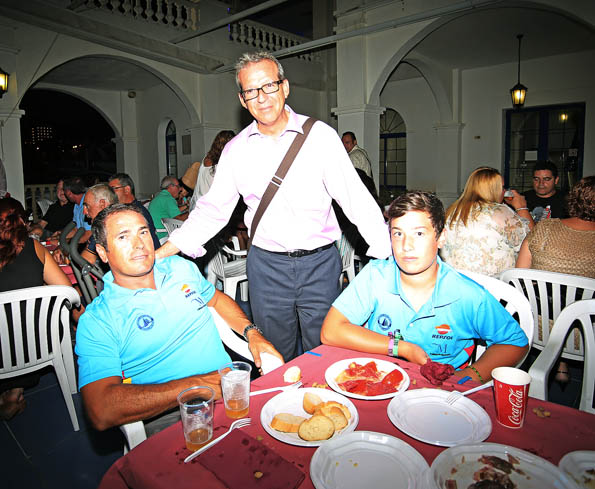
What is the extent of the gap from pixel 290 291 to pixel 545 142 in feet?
31.0

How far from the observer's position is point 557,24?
23.1ft

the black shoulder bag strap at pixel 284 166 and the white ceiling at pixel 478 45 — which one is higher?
the white ceiling at pixel 478 45

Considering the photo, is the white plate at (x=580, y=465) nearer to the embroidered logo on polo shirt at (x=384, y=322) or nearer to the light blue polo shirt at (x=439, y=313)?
the light blue polo shirt at (x=439, y=313)

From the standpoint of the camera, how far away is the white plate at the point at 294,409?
107cm

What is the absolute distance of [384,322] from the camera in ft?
5.80

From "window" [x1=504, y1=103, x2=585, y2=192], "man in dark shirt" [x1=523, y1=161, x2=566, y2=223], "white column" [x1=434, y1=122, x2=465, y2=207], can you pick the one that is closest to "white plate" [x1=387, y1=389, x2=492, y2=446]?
"man in dark shirt" [x1=523, y1=161, x2=566, y2=223]

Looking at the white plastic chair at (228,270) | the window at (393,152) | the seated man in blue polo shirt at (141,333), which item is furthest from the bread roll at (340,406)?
the window at (393,152)

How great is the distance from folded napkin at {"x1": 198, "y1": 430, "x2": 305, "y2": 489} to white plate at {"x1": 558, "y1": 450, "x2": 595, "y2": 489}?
1.92 ft

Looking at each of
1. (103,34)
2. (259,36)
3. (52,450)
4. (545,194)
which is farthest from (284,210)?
(259,36)

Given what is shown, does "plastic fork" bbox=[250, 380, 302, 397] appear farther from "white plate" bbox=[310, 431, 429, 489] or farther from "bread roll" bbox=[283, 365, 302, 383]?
"white plate" bbox=[310, 431, 429, 489]

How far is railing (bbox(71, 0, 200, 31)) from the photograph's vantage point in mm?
7566

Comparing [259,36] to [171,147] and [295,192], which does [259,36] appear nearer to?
[171,147]

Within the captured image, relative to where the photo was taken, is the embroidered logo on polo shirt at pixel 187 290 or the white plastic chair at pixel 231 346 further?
the embroidered logo on polo shirt at pixel 187 290

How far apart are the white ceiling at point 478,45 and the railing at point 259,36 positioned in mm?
2385
